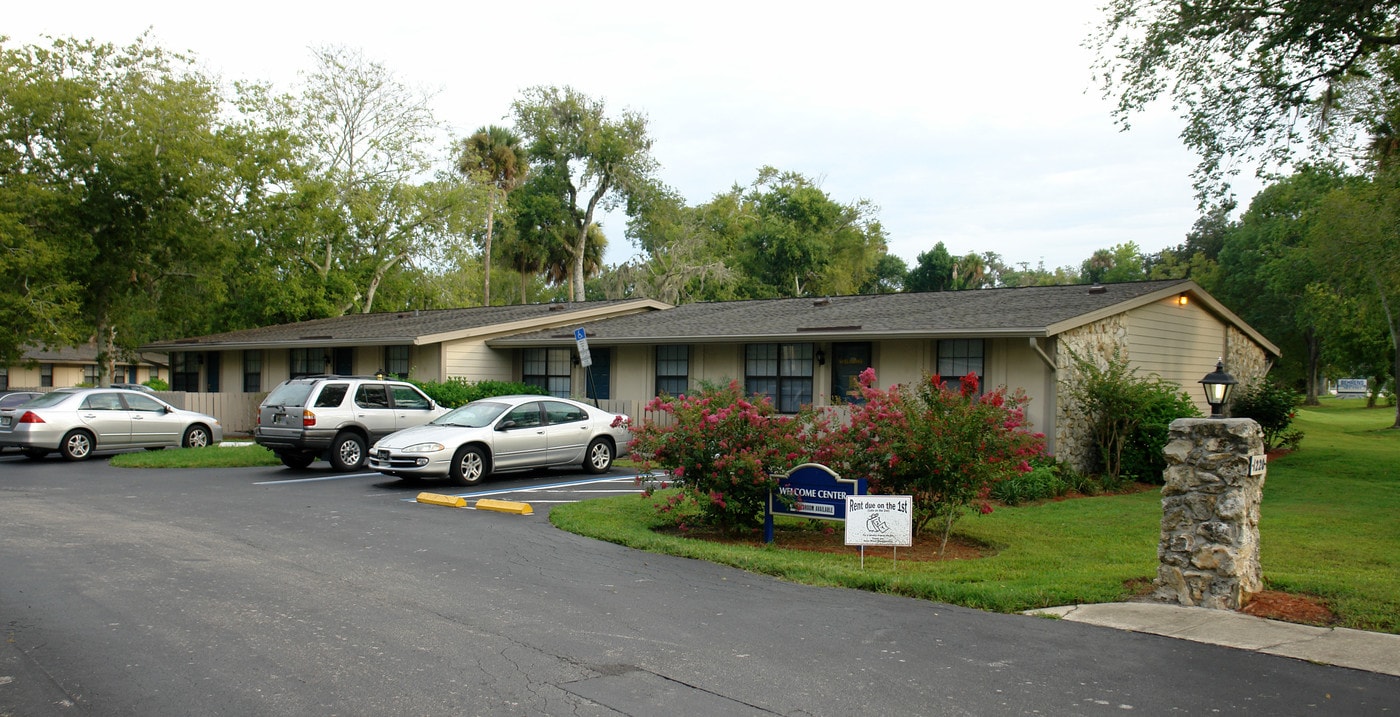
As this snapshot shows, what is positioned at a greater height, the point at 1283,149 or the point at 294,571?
the point at 1283,149

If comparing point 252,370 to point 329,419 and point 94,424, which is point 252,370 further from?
point 329,419

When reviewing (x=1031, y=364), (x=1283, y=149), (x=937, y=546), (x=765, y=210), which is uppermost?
(x=765, y=210)

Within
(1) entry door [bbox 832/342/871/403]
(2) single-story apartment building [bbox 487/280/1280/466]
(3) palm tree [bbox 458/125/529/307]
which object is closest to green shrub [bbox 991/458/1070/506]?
(2) single-story apartment building [bbox 487/280/1280/466]

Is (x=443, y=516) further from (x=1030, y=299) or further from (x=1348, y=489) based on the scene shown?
(x=1348, y=489)

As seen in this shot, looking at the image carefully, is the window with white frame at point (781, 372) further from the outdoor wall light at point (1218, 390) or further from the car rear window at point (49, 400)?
the car rear window at point (49, 400)

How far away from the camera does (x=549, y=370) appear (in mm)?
25062

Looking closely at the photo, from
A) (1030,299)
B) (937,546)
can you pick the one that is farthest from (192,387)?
(937,546)

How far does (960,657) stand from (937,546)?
189 inches

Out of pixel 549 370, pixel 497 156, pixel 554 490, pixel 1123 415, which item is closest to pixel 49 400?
pixel 549 370

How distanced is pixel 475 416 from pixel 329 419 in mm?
3317

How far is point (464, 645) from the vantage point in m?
6.37

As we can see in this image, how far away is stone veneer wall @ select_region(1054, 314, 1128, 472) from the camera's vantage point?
17047 mm

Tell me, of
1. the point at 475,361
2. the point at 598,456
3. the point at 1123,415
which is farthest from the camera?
the point at 475,361

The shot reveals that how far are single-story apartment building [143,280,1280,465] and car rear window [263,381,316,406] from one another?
4867 millimetres
